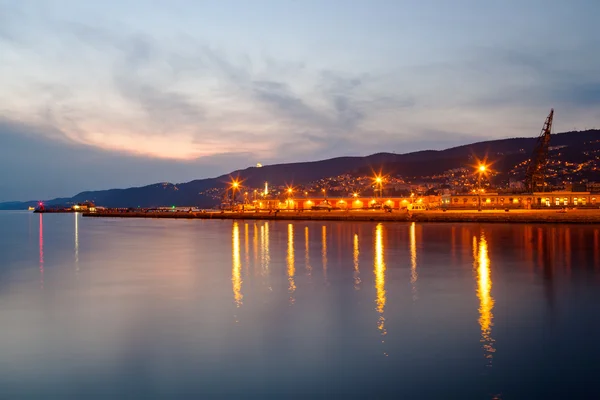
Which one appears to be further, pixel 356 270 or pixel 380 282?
pixel 356 270

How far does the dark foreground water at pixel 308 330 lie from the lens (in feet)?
31.1

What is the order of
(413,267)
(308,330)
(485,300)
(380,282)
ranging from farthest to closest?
(413,267) → (380,282) → (485,300) → (308,330)

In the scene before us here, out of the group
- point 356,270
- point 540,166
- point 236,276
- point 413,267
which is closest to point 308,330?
point 236,276

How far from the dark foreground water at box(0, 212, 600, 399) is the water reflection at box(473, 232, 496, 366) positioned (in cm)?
9

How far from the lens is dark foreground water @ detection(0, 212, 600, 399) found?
947cm

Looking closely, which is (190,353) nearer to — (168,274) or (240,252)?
(168,274)

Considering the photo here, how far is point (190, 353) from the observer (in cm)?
1144

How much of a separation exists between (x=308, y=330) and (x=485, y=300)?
678 centimetres

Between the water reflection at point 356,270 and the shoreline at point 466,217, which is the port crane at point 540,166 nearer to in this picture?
the shoreline at point 466,217

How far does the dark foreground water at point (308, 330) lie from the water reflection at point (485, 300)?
86 millimetres

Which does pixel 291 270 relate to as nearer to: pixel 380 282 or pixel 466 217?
pixel 380 282

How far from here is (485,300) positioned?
54.5ft

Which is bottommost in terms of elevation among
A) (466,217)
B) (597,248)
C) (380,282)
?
(597,248)

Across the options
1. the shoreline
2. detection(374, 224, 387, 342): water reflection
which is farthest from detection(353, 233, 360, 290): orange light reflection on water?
the shoreline
